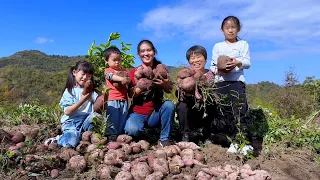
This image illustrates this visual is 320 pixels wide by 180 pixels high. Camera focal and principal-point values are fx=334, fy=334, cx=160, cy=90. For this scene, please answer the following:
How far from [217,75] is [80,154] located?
5.43ft

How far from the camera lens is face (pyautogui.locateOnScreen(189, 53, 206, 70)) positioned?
3.67 metres

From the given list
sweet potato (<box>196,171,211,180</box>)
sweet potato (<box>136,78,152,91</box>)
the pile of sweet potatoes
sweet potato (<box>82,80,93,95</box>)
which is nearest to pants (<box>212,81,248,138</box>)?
the pile of sweet potatoes

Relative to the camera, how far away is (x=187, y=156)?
125 inches

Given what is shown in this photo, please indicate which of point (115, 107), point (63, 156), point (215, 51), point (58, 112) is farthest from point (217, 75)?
point (58, 112)

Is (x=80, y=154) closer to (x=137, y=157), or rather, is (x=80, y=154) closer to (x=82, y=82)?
(x=137, y=157)

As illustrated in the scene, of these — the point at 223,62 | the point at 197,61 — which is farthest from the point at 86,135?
the point at 223,62

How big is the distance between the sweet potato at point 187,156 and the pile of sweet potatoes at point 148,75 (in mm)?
750

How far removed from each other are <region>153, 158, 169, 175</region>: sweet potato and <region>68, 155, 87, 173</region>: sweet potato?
2.06ft

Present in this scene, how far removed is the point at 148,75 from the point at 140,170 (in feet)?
3.40

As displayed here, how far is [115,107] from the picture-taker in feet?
12.0

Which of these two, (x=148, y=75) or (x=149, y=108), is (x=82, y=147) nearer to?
(x=149, y=108)

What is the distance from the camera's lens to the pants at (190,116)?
366cm

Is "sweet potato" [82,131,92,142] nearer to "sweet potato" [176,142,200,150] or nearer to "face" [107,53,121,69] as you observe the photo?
"face" [107,53,121,69]

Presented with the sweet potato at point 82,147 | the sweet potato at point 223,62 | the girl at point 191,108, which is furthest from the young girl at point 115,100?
the sweet potato at point 223,62
